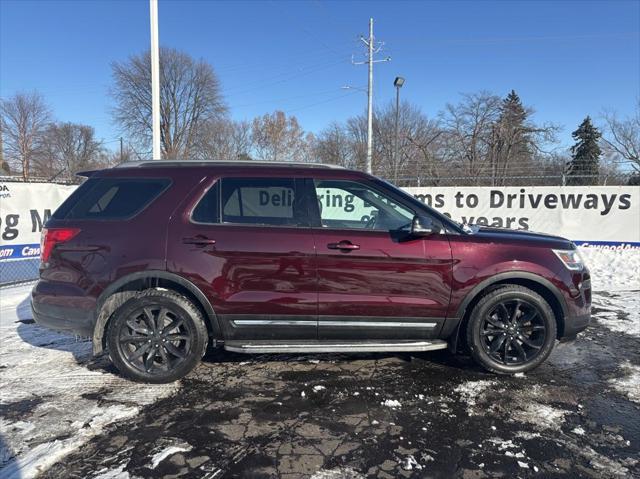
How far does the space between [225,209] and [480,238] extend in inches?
91.3

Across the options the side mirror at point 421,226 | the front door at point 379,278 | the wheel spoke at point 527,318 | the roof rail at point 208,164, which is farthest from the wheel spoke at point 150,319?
the wheel spoke at point 527,318

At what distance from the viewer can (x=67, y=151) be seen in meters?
61.9

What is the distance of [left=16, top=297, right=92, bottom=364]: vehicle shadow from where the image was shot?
4.37m

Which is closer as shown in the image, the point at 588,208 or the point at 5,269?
the point at 5,269

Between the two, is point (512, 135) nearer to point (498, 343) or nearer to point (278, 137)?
point (278, 137)

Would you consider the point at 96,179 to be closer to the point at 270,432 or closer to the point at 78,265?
the point at 78,265

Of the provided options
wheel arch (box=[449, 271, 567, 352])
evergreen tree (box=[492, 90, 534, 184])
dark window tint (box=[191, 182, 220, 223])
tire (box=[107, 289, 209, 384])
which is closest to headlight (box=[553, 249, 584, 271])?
wheel arch (box=[449, 271, 567, 352])

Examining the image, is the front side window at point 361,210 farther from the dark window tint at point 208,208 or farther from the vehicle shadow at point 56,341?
the vehicle shadow at point 56,341

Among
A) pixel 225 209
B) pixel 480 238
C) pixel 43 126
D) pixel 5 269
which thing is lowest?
pixel 5 269

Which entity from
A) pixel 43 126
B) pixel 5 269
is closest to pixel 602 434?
pixel 5 269

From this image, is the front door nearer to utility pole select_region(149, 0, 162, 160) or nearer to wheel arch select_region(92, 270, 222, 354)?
wheel arch select_region(92, 270, 222, 354)

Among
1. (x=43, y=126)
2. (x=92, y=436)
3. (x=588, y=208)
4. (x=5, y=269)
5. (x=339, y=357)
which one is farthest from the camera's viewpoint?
(x=43, y=126)

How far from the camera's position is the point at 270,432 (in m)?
2.95

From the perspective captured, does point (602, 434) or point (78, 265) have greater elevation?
point (78, 265)
